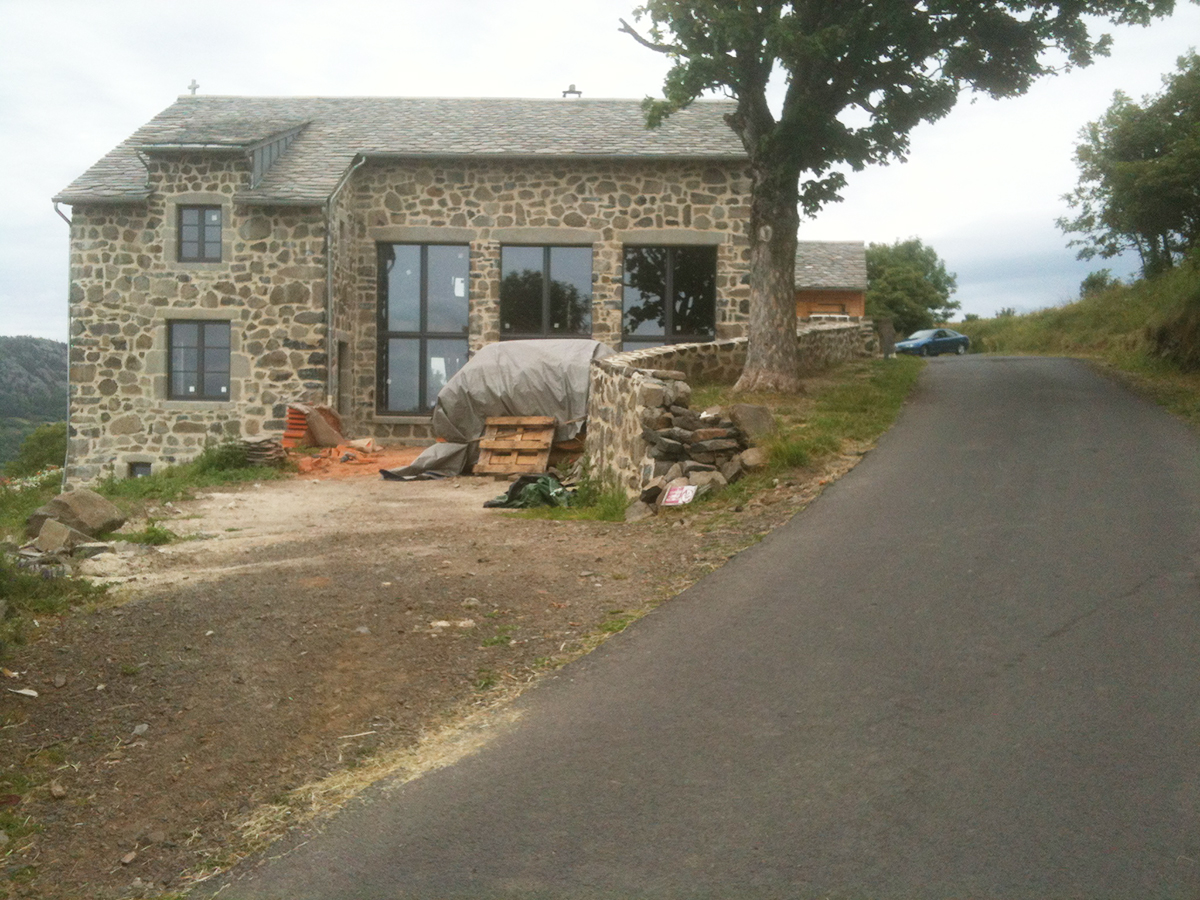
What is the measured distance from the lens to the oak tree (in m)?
16.0

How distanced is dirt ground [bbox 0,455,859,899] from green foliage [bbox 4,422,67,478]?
29356mm

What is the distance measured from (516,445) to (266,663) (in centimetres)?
1081

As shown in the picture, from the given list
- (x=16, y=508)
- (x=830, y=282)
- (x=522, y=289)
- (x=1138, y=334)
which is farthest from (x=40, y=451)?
(x=1138, y=334)

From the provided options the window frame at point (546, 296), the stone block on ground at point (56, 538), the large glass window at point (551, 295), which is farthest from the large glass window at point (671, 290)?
the stone block on ground at point (56, 538)

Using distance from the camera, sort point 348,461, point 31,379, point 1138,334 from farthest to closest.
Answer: point 31,379
point 1138,334
point 348,461

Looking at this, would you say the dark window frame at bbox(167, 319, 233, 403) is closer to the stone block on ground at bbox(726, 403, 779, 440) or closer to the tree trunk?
the tree trunk

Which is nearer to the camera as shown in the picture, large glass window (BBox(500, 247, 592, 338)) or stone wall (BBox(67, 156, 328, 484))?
stone wall (BBox(67, 156, 328, 484))

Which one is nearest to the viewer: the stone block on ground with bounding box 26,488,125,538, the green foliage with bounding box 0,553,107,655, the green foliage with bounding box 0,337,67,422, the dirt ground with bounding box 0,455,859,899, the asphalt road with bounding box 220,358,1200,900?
the asphalt road with bounding box 220,358,1200,900

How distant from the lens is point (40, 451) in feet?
126

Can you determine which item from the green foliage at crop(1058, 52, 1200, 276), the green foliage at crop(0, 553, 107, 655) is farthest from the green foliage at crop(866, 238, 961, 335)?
the green foliage at crop(0, 553, 107, 655)

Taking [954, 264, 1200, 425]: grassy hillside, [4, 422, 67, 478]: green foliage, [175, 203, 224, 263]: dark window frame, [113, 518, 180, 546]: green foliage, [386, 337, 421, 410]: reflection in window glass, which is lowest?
[4, 422, 67, 478]: green foliage

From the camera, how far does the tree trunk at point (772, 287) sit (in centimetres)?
1736

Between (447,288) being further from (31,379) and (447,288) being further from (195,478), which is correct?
(31,379)

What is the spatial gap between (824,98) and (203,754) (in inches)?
573
